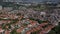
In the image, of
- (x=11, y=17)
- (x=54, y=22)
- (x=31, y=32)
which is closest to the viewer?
(x=31, y=32)

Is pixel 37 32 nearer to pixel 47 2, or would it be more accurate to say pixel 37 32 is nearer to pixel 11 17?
pixel 11 17

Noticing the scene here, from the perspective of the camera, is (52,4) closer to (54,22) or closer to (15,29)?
(54,22)

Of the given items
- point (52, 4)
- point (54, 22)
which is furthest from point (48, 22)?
point (52, 4)

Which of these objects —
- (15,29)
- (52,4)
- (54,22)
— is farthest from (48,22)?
(52,4)

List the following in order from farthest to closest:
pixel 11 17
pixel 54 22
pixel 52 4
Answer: pixel 52 4 < pixel 11 17 < pixel 54 22

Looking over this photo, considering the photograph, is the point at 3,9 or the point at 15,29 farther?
the point at 3,9

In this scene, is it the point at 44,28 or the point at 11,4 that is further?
the point at 11,4
